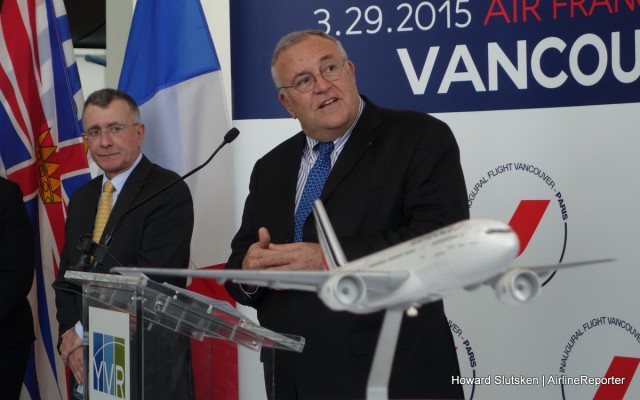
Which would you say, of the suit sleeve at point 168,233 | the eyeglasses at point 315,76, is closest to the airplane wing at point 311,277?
the eyeglasses at point 315,76

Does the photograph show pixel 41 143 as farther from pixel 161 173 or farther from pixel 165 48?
pixel 161 173

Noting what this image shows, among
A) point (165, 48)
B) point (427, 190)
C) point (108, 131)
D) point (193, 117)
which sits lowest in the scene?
point (427, 190)

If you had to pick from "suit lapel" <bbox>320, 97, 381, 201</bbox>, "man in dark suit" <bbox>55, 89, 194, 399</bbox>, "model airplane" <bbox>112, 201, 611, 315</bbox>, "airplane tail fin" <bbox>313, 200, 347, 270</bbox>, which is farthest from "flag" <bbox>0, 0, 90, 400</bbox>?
"model airplane" <bbox>112, 201, 611, 315</bbox>

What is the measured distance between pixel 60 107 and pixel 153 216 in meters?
1.33

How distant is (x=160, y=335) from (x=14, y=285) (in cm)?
172

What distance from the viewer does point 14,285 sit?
3.60 metres

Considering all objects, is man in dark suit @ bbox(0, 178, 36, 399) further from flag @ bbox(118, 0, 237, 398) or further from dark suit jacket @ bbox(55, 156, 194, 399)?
flag @ bbox(118, 0, 237, 398)

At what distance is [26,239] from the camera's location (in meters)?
3.70

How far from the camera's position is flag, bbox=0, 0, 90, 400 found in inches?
165

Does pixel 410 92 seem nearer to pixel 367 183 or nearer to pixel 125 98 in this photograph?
pixel 125 98

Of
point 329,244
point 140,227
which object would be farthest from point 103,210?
point 329,244

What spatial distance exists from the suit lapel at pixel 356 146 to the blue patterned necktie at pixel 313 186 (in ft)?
0.19

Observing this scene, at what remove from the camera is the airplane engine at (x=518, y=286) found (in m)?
1.29

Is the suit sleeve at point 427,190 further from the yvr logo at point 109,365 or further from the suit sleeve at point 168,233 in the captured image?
the suit sleeve at point 168,233
